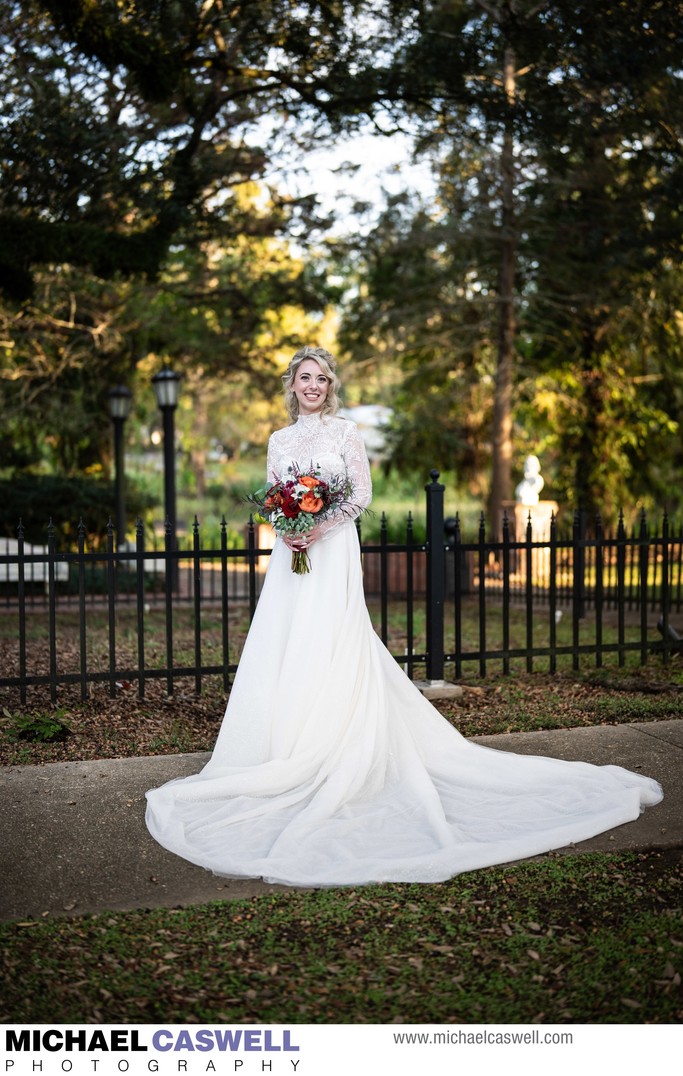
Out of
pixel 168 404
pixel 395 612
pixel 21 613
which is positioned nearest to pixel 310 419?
pixel 21 613

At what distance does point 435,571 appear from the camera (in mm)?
7172

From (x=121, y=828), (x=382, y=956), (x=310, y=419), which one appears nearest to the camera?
(x=382, y=956)

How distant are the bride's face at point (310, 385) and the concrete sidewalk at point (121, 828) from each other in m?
2.13

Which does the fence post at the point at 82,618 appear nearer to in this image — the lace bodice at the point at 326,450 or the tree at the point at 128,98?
the lace bodice at the point at 326,450

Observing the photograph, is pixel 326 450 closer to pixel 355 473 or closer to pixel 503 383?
A: pixel 355 473

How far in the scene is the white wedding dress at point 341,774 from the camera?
13.4 ft

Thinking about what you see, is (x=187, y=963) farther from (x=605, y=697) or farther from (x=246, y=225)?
(x=246, y=225)

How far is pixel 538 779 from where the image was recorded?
4.92 m

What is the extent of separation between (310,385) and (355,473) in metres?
0.54

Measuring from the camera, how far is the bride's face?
521 centimetres

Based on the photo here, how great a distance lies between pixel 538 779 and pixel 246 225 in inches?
A: 492

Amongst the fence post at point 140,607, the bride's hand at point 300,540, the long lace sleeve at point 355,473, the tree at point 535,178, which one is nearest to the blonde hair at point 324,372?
the long lace sleeve at point 355,473
